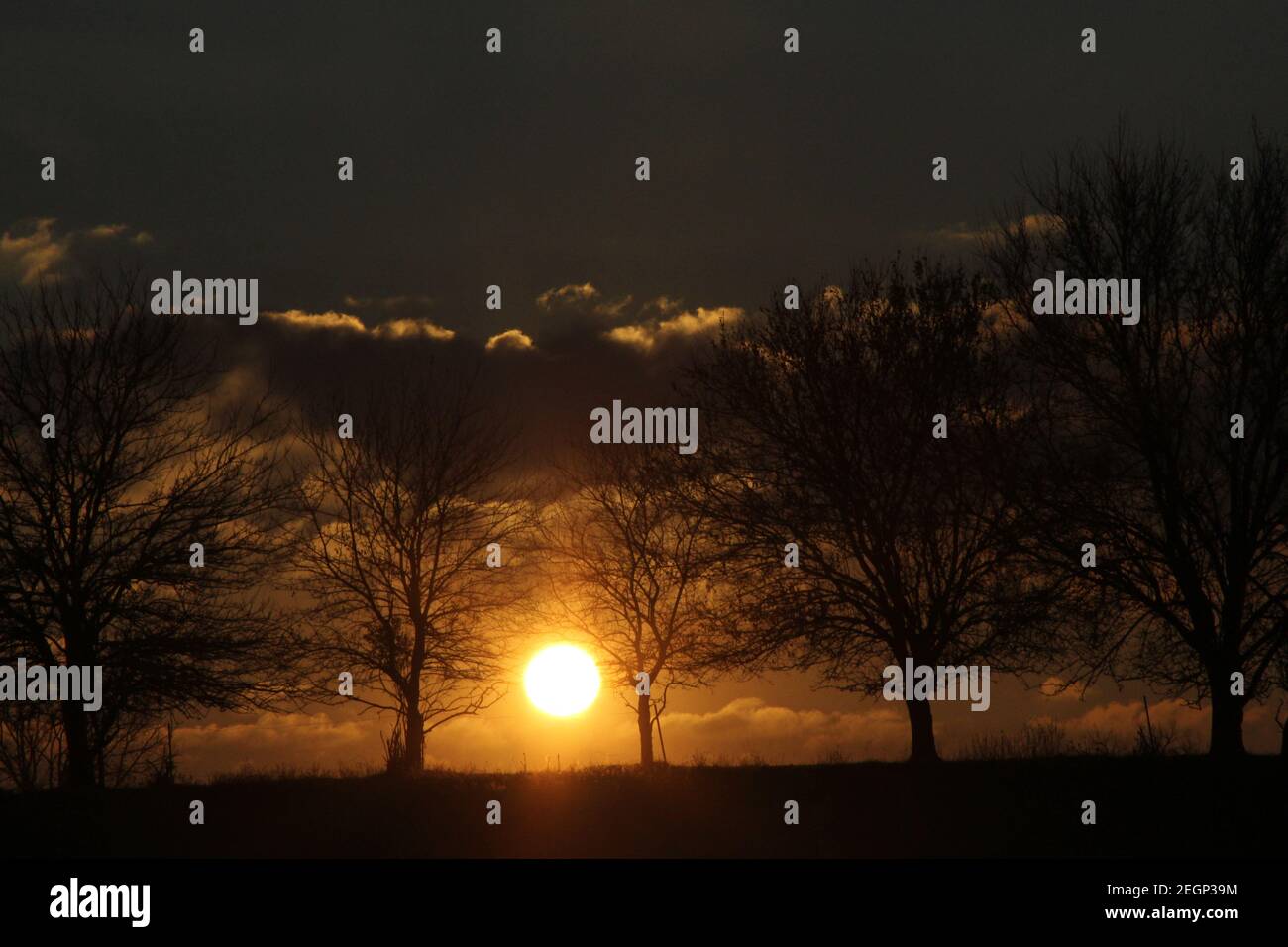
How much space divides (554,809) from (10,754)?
2524cm

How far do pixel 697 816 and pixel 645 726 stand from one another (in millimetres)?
13597

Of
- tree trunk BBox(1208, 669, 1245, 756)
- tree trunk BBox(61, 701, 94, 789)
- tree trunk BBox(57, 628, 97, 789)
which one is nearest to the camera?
tree trunk BBox(1208, 669, 1245, 756)

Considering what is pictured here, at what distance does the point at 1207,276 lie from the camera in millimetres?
26625

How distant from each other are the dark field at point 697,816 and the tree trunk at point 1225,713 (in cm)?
325

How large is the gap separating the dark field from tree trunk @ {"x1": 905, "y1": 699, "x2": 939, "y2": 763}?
15.2 feet

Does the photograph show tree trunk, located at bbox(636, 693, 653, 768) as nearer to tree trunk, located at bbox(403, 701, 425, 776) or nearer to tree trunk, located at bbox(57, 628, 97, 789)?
tree trunk, located at bbox(403, 701, 425, 776)

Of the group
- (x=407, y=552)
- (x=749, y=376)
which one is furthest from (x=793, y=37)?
(x=407, y=552)

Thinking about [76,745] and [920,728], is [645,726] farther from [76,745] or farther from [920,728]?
[76,745]

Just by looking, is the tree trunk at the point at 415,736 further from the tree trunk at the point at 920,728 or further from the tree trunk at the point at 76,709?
the tree trunk at the point at 920,728

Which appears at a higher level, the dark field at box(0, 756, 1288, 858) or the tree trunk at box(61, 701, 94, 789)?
the tree trunk at box(61, 701, 94, 789)

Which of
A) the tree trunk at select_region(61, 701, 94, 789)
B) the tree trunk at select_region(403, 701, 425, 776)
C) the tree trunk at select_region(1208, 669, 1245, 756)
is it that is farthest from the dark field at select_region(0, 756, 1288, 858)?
the tree trunk at select_region(403, 701, 425, 776)

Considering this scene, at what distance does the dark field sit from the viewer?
18.1 m
